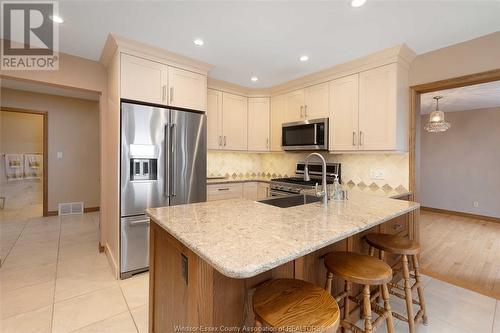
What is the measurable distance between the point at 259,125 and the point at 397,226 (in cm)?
256

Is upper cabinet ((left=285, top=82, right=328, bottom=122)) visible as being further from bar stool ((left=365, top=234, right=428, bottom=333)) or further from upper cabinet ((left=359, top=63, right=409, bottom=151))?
bar stool ((left=365, top=234, right=428, bottom=333))

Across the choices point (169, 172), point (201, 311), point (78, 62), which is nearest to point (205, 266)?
point (201, 311)

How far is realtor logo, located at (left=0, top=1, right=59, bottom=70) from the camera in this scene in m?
1.88

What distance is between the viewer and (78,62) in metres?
2.73

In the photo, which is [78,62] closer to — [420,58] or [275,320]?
[275,320]

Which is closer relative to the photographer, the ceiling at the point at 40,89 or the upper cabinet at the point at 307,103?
the upper cabinet at the point at 307,103

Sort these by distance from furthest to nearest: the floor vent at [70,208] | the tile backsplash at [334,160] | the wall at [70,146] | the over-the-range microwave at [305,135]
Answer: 1. the floor vent at [70,208]
2. the wall at [70,146]
3. the over-the-range microwave at [305,135]
4. the tile backsplash at [334,160]

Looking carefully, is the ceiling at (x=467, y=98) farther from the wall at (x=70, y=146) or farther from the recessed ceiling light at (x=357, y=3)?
the wall at (x=70, y=146)

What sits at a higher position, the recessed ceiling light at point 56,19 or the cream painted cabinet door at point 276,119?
the recessed ceiling light at point 56,19

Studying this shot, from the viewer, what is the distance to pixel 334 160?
3.43 meters

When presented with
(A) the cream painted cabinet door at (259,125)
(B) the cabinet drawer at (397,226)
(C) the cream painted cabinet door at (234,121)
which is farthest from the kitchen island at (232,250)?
(A) the cream painted cabinet door at (259,125)

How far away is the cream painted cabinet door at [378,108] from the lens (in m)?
2.53

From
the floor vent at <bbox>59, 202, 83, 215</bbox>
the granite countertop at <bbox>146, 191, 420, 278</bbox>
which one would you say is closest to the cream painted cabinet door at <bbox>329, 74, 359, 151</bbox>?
the granite countertop at <bbox>146, 191, 420, 278</bbox>

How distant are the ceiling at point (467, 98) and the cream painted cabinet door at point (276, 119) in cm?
263
